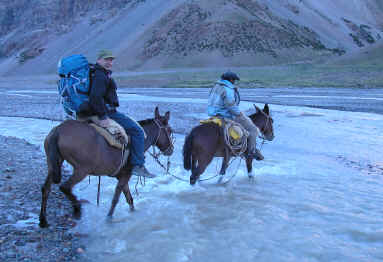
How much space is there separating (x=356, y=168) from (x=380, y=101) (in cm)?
1551

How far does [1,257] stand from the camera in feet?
16.2

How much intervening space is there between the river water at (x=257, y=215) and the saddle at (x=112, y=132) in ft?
4.54

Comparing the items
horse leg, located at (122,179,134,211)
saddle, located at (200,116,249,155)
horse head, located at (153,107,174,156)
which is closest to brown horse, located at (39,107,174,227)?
horse leg, located at (122,179,134,211)

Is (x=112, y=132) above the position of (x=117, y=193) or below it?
above

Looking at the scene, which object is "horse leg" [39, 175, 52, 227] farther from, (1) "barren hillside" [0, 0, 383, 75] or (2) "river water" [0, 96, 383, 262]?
(1) "barren hillside" [0, 0, 383, 75]

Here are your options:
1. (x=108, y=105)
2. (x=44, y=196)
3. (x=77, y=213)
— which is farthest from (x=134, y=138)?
(x=44, y=196)

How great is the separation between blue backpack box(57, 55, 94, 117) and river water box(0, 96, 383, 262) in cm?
195

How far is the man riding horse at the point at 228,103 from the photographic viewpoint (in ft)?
26.2

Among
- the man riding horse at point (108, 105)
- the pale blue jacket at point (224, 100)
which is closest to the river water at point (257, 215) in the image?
the man riding horse at point (108, 105)

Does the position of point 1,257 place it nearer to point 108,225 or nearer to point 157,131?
point 108,225

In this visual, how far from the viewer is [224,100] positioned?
8109 millimetres

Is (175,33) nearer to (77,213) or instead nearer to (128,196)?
(128,196)

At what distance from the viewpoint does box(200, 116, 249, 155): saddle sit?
8211 millimetres

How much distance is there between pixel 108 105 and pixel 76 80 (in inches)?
28.8
